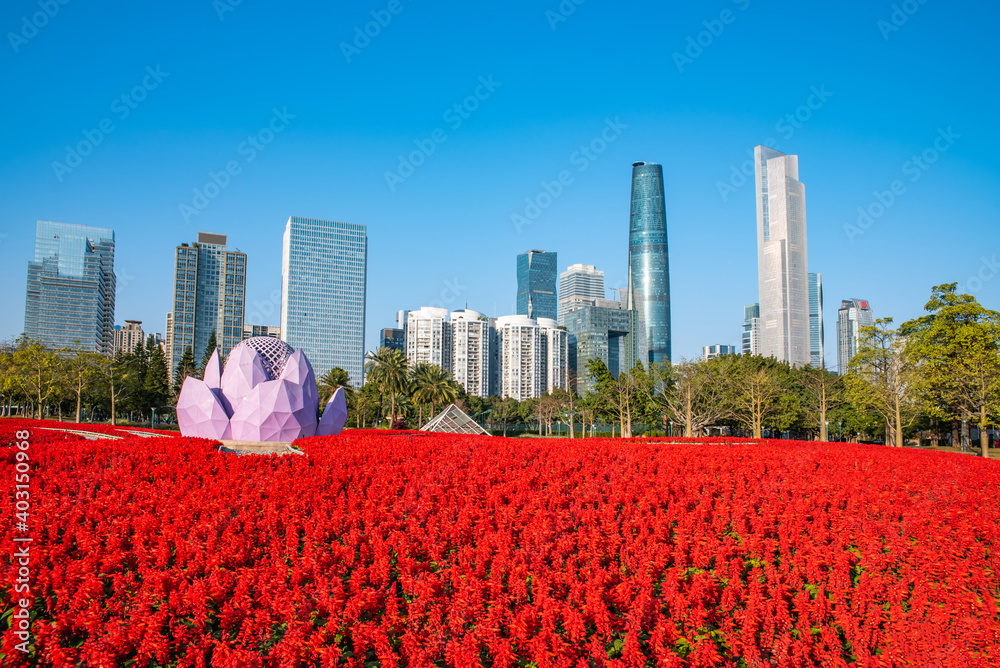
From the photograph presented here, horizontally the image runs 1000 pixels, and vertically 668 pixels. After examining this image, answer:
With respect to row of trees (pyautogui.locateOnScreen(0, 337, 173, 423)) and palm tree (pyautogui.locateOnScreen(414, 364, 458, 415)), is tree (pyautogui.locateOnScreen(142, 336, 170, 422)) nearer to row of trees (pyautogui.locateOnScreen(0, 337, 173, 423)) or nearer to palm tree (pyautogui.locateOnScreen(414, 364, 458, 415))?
row of trees (pyautogui.locateOnScreen(0, 337, 173, 423))

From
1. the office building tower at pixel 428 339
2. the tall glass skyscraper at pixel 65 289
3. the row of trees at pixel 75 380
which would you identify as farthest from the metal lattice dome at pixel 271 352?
the tall glass skyscraper at pixel 65 289

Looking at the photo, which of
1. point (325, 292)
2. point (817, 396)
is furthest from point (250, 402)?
point (325, 292)

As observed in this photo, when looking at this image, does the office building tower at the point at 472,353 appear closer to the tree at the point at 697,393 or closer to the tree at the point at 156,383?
the tree at the point at 156,383

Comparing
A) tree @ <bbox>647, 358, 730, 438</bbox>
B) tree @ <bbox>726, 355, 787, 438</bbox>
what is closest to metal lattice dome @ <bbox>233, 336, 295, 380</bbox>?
tree @ <bbox>647, 358, 730, 438</bbox>

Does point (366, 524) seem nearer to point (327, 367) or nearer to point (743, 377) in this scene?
point (743, 377)

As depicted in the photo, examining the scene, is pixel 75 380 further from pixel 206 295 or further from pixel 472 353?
pixel 206 295

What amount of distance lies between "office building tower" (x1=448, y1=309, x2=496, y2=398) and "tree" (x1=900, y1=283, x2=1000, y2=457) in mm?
126039

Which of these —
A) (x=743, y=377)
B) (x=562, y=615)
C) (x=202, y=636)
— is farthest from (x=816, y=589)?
(x=743, y=377)

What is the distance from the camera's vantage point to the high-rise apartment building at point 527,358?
557 feet

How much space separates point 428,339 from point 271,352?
455 feet

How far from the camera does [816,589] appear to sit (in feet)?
21.2

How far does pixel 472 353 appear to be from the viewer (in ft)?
539

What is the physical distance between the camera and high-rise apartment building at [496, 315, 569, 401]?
6683 inches

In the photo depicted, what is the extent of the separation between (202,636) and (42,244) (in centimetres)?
20195
